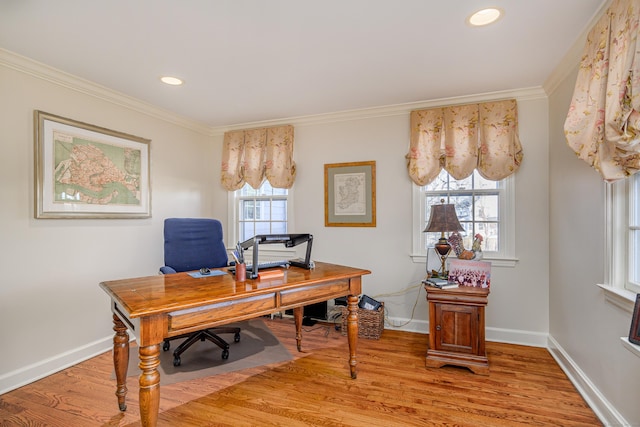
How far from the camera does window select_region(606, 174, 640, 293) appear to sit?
1.71 m

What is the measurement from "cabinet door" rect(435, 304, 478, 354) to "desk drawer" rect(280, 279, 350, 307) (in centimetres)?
85

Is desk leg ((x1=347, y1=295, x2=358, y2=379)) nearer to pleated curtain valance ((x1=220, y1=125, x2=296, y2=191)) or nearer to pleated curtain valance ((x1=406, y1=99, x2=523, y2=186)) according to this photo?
pleated curtain valance ((x1=406, y1=99, x2=523, y2=186))

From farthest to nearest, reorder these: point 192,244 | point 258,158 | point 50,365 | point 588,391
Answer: point 258,158 → point 192,244 → point 50,365 → point 588,391

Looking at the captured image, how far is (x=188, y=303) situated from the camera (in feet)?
5.03

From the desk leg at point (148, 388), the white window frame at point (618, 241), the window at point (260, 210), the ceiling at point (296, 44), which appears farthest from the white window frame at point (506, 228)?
the desk leg at point (148, 388)

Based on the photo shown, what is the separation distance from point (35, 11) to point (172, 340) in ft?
8.89

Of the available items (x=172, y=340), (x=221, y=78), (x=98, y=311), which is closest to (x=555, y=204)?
(x=221, y=78)

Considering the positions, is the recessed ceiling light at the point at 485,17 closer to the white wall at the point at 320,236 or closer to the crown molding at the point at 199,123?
the white wall at the point at 320,236

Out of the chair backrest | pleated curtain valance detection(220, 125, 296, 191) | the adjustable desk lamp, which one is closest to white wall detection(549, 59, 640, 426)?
the adjustable desk lamp

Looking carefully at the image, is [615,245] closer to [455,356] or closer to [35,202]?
[455,356]

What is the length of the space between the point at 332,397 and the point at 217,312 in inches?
41.8

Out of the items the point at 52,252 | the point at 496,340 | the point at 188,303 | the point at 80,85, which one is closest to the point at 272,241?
the point at 188,303

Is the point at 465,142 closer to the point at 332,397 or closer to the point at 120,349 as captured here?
the point at 332,397

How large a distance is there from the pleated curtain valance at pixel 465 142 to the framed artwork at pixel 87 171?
276cm
